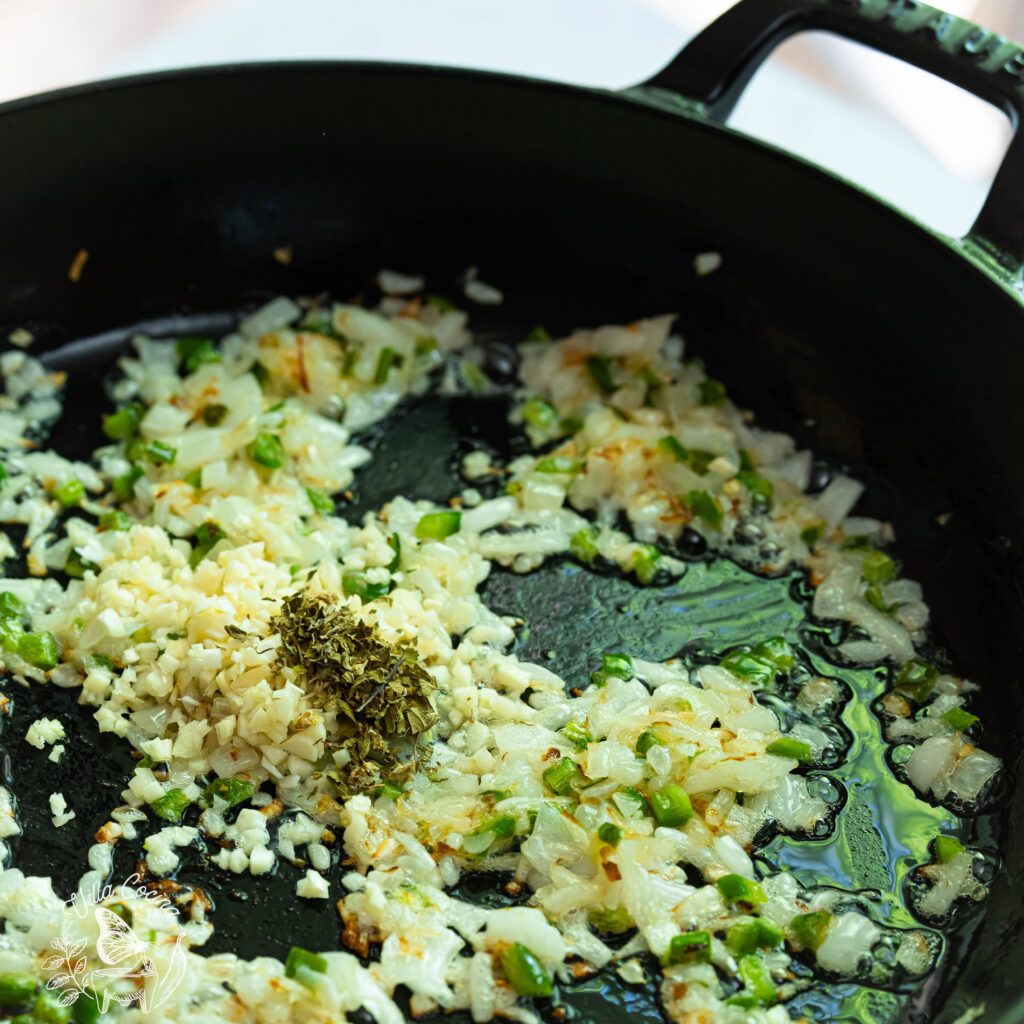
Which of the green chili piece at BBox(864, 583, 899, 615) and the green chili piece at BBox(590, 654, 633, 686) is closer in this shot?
the green chili piece at BBox(590, 654, 633, 686)

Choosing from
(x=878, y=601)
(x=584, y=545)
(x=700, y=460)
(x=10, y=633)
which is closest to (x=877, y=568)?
(x=878, y=601)

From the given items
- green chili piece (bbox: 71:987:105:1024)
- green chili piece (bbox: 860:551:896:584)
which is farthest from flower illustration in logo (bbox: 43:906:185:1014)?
green chili piece (bbox: 860:551:896:584)

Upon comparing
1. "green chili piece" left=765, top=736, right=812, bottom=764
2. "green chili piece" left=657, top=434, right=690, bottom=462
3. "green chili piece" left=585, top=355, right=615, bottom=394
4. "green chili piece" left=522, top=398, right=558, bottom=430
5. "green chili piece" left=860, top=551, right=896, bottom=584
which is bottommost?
"green chili piece" left=765, top=736, right=812, bottom=764

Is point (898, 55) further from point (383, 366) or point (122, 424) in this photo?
point (122, 424)

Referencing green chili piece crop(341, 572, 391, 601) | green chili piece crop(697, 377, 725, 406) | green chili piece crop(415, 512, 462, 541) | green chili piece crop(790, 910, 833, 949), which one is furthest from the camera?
green chili piece crop(697, 377, 725, 406)

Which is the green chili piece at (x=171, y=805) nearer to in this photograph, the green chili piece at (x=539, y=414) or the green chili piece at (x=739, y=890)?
the green chili piece at (x=739, y=890)

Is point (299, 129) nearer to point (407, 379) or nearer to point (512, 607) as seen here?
point (407, 379)

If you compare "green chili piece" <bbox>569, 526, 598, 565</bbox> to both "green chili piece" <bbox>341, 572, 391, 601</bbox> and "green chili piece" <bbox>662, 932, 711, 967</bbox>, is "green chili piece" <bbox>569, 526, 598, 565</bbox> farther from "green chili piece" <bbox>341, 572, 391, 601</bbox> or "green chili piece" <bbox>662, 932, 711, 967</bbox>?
"green chili piece" <bbox>662, 932, 711, 967</bbox>
